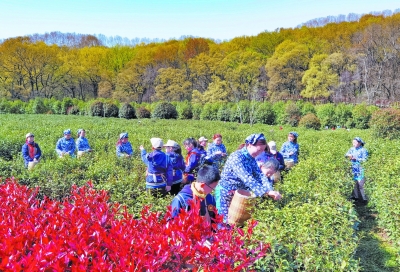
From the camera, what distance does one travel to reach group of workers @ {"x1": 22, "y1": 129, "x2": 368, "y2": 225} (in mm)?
3451

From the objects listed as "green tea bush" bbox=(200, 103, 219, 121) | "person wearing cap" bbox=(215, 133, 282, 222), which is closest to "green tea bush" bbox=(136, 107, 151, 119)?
"green tea bush" bbox=(200, 103, 219, 121)

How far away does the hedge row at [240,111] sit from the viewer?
1176 inches

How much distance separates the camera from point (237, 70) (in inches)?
2061

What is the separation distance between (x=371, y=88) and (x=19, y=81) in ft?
186

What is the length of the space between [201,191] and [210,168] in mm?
247

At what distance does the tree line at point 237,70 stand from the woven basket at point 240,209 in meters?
41.8

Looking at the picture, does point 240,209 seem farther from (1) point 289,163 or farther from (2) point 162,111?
(2) point 162,111

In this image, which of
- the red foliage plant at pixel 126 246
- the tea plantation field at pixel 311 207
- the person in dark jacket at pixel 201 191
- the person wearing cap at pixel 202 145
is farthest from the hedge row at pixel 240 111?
the red foliage plant at pixel 126 246

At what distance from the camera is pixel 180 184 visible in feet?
20.8

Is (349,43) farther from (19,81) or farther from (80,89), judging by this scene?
(19,81)

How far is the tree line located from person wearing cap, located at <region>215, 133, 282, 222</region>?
136 feet

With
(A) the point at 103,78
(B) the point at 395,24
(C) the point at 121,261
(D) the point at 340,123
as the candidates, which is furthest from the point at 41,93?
(C) the point at 121,261

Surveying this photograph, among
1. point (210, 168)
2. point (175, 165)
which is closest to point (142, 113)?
point (175, 165)

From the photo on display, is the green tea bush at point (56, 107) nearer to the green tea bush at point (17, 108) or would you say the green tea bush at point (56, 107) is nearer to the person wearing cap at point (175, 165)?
the green tea bush at point (17, 108)
